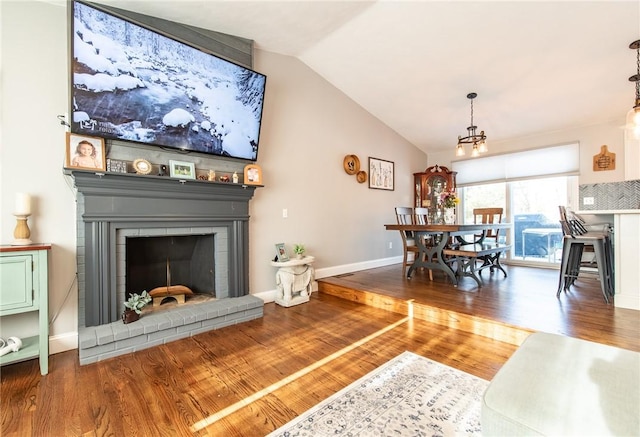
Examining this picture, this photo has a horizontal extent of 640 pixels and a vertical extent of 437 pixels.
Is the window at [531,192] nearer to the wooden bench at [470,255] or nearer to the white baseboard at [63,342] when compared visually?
the wooden bench at [470,255]

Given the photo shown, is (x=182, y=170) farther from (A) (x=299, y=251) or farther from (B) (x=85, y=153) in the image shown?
(A) (x=299, y=251)

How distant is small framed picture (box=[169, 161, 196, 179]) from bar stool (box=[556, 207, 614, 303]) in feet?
12.7

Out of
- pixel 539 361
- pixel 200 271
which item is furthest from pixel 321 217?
pixel 539 361

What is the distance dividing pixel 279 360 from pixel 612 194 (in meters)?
4.97

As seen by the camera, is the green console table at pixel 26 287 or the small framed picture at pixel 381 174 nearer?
the green console table at pixel 26 287

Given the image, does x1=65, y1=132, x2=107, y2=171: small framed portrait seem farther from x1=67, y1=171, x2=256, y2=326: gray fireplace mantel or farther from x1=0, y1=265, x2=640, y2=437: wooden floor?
x1=0, y1=265, x2=640, y2=437: wooden floor

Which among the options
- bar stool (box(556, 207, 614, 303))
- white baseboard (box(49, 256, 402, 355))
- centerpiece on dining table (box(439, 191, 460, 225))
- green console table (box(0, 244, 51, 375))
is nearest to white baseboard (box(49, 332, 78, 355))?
white baseboard (box(49, 256, 402, 355))

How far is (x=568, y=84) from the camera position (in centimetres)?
345

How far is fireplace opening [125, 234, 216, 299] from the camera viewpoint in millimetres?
2945

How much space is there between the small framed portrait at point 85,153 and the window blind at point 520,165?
5.70 m

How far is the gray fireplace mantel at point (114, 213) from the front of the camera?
7.54ft

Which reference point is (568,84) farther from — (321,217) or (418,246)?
(321,217)

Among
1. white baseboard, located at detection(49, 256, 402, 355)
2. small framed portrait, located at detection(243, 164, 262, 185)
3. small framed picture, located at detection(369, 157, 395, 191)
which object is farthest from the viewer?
small framed picture, located at detection(369, 157, 395, 191)

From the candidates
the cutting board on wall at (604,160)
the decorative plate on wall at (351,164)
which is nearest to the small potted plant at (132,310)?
the decorative plate on wall at (351,164)
